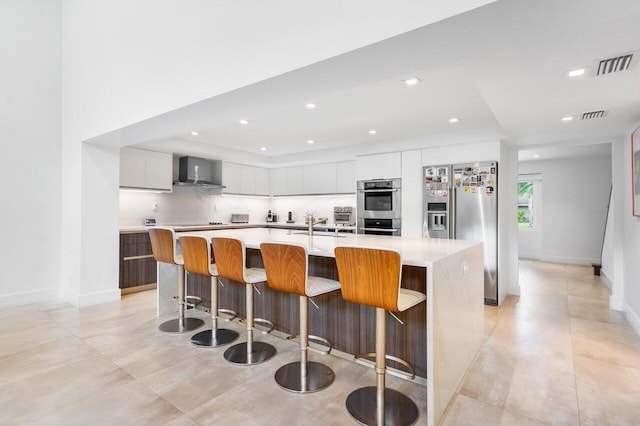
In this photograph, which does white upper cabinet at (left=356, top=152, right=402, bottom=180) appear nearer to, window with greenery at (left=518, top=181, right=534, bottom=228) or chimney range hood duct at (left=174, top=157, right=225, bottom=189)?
chimney range hood duct at (left=174, top=157, right=225, bottom=189)

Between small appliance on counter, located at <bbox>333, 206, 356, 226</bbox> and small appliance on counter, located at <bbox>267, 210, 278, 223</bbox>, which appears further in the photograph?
small appliance on counter, located at <bbox>267, 210, 278, 223</bbox>

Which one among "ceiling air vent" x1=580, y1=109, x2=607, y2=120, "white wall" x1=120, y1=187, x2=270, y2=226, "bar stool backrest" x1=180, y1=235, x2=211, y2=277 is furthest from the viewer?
"white wall" x1=120, y1=187, x2=270, y2=226

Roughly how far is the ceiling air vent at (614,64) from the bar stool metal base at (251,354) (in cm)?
307

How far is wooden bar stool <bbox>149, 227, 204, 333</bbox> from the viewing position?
314cm

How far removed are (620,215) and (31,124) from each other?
24.9ft

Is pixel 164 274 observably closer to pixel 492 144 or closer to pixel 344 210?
pixel 344 210

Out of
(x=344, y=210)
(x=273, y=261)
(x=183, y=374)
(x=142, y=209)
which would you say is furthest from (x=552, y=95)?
(x=142, y=209)

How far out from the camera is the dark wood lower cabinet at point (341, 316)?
2.21 metres

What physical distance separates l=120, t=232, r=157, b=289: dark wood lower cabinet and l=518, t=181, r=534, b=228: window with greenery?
8.00 meters

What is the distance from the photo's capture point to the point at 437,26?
141cm

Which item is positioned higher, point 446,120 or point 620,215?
point 446,120

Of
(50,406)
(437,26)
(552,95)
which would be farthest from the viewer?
(552,95)

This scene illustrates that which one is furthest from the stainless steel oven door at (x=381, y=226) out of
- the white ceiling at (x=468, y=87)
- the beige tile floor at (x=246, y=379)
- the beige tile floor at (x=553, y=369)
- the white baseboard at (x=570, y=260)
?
the white baseboard at (x=570, y=260)

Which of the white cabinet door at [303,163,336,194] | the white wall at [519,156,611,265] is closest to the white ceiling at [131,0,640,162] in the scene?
the white cabinet door at [303,163,336,194]
